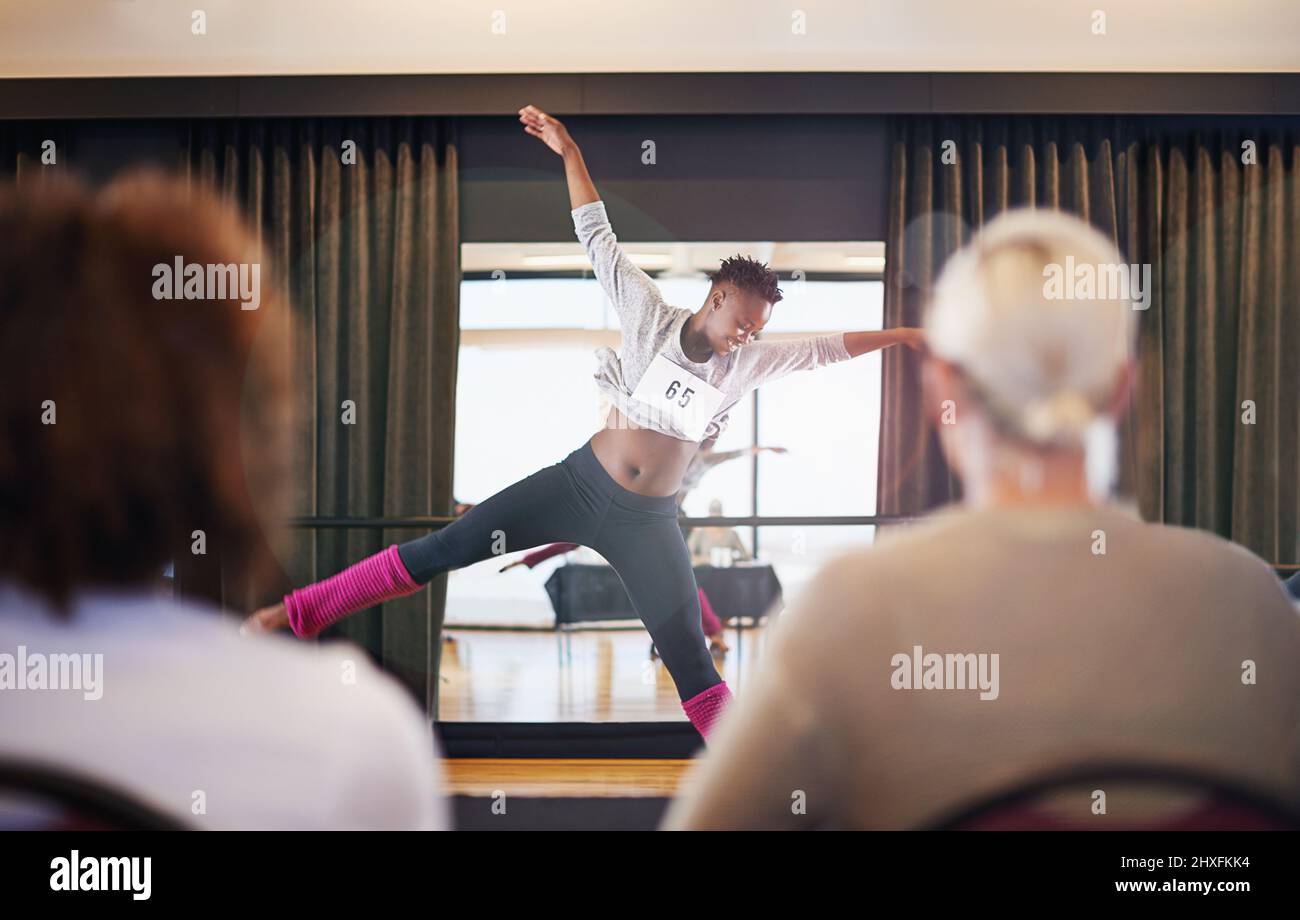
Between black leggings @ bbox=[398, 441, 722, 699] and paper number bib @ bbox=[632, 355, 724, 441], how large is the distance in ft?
0.62

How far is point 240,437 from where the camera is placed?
2.31 feet

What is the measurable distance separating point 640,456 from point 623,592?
29.1 inches

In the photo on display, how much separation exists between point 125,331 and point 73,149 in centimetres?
232

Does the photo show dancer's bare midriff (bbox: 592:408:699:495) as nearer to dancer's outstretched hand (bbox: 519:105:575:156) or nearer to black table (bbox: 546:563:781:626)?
black table (bbox: 546:563:781:626)

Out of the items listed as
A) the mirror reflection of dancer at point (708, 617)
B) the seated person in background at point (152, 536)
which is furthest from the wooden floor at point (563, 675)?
the seated person in background at point (152, 536)

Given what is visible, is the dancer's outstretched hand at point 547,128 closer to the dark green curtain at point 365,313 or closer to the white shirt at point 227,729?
the dark green curtain at point 365,313

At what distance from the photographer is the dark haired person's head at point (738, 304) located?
199 centimetres

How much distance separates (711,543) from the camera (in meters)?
2.44

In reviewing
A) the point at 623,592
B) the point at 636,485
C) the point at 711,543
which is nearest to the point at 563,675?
the point at 623,592

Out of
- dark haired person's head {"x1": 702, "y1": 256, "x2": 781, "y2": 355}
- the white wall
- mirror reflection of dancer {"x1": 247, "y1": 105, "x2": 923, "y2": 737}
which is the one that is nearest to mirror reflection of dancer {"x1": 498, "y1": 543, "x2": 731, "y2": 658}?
mirror reflection of dancer {"x1": 247, "y1": 105, "x2": 923, "y2": 737}

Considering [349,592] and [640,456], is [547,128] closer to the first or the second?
[640,456]
